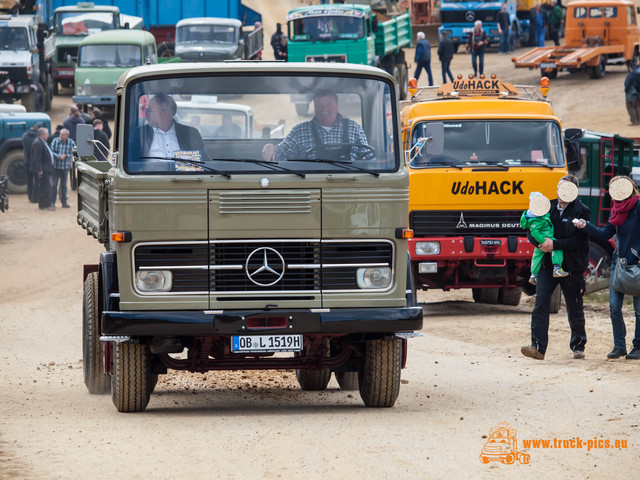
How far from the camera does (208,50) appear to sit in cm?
3822

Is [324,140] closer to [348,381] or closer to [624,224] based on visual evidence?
[348,381]

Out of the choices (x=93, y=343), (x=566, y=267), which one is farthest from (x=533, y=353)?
(x=93, y=343)

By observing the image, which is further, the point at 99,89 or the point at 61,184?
the point at 99,89

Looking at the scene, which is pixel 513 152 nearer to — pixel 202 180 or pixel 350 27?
pixel 202 180

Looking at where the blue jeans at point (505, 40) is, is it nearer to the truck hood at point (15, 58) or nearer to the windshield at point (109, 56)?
the windshield at point (109, 56)

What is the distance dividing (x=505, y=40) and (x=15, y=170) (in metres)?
23.6

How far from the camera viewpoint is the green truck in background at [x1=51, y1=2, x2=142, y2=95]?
124ft

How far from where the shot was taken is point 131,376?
8.64 metres

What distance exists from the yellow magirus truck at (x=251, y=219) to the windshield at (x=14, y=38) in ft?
85.2

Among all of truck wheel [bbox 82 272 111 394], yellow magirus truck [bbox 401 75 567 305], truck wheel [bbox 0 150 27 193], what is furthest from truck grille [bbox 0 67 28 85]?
truck wheel [bbox 82 272 111 394]

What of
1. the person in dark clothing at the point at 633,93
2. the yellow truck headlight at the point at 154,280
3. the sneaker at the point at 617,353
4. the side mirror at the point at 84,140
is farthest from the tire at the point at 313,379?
the person in dark clothing at the point at 633,93

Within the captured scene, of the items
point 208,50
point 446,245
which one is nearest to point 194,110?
point 446,245

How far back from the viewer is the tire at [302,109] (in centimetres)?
860

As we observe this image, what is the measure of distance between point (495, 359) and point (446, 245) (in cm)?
298
